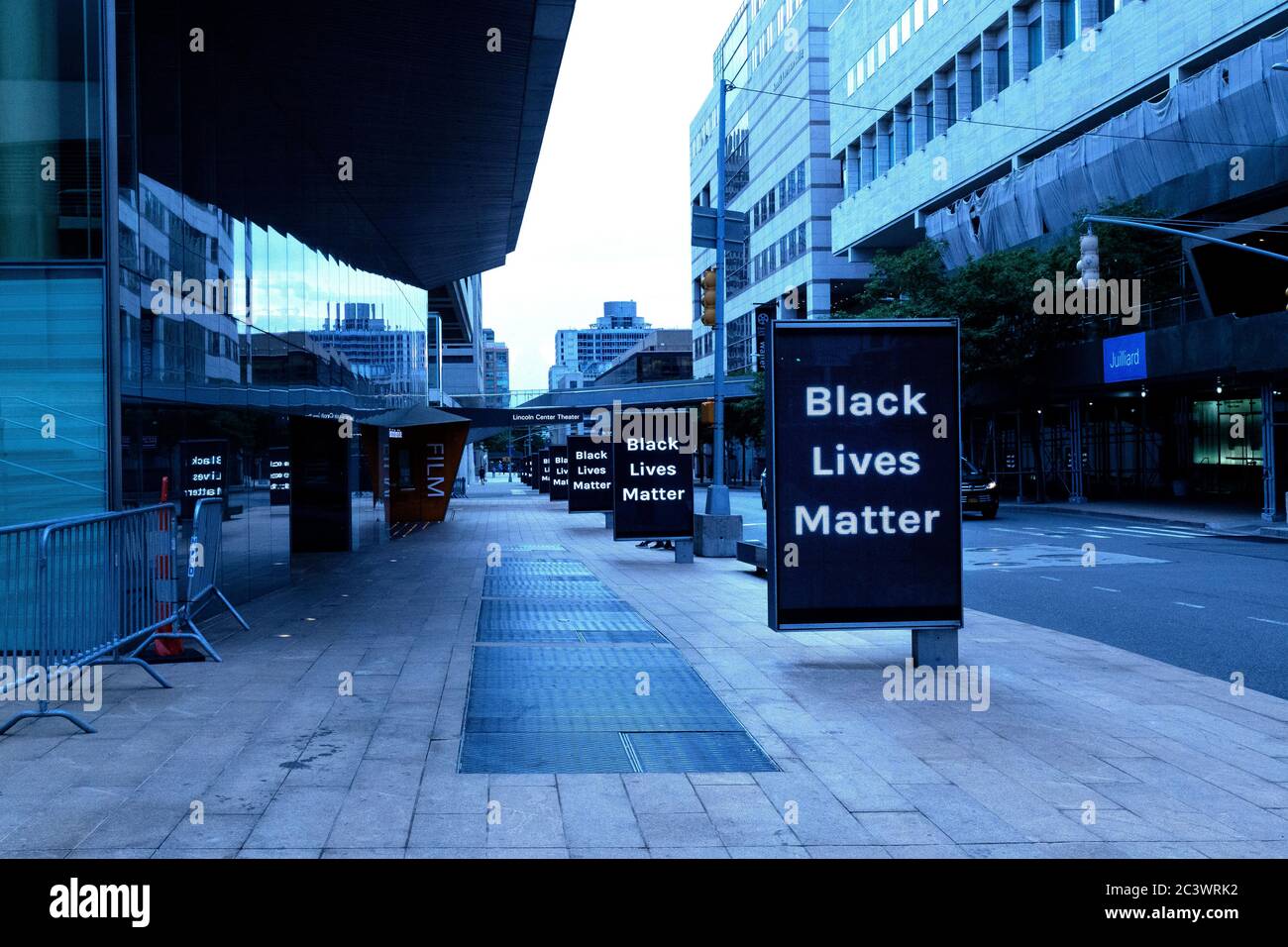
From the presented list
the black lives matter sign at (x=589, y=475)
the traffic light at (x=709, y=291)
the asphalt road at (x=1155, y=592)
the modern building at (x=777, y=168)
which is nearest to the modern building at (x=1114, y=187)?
the modern building at (x=777, y=168)

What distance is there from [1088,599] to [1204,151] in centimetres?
2788

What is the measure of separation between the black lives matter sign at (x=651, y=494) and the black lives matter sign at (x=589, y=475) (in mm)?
11770

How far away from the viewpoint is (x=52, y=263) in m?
9.74

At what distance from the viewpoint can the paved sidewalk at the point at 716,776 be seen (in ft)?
16.1

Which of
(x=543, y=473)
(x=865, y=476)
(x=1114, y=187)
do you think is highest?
(x=1114, y=187)

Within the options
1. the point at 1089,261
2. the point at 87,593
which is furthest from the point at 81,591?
the point at 1089,261

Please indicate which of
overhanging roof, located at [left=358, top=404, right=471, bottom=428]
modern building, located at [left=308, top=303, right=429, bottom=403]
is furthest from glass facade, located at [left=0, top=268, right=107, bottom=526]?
overhanging roof, located at [left=358, top=404, right=471, bottom=428]

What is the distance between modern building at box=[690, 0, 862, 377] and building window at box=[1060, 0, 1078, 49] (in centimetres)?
1997

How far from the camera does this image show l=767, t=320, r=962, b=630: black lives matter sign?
850 centimetres

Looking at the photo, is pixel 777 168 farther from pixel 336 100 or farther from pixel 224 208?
pixel 224 208

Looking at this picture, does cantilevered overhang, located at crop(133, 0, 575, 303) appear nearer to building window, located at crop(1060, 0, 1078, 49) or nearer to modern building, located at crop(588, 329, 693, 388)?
building window, located at crop(1060, 0, 1078, 49)

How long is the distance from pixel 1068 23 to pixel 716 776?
46.4 metres

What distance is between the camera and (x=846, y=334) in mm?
8523
